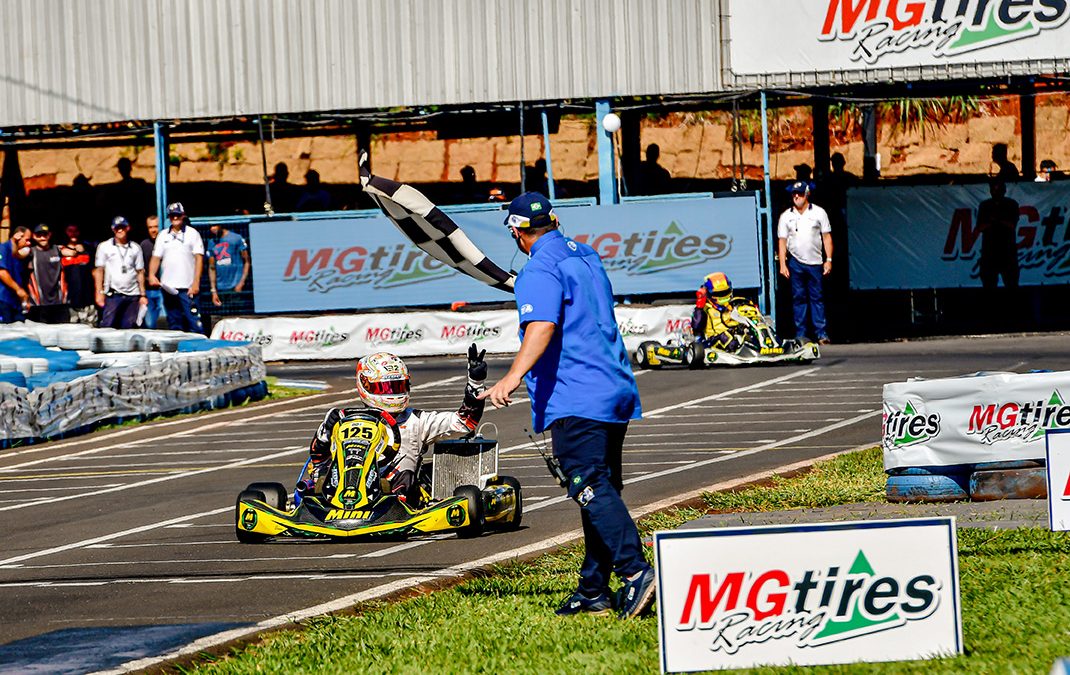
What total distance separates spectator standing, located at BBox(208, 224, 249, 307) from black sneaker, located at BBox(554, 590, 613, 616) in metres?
18.2

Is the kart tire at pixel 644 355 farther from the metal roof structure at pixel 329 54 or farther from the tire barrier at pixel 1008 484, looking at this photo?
the tire barrier at pixel 1008 484

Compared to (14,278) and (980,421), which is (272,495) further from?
(14,278)

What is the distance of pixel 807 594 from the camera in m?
5.99

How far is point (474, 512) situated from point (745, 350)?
11394 millimetres

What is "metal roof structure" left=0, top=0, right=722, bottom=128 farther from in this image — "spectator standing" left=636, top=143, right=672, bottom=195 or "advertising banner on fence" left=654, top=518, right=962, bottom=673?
"advertising banner on fence" left=654, top=518, right=962, bottom=673

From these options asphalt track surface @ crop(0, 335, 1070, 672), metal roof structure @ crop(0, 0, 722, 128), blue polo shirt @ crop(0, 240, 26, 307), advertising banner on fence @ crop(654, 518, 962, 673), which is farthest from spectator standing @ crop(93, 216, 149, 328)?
advertising banner on fence @ crop(654, 518, 962, 673)

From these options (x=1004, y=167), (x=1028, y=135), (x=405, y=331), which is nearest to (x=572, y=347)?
(x=405, y=331)

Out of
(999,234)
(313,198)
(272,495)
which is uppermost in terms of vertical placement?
(313,198)

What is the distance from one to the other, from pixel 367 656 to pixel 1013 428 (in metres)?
4.94

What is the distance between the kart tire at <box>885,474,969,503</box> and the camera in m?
10.2

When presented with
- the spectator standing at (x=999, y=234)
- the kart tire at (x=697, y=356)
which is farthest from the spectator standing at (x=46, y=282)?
the spectator standing at (x=999, y=234)

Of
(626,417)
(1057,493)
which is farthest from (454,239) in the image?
(1057,493)

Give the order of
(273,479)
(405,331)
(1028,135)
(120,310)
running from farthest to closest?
1. (1028,135)
2. (405,331)
3. (120,310)
4. (273,479)

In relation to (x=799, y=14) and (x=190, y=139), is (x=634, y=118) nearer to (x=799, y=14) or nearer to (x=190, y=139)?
(x=799, y=14)
